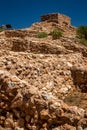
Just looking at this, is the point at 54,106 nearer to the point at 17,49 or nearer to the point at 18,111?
the point at 18,111

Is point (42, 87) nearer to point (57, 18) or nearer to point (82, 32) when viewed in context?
point (82, 32)

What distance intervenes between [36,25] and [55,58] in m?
17.6

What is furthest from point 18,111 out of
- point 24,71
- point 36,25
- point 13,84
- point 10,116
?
point 36,25

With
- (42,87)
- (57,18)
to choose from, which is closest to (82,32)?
(57,18)

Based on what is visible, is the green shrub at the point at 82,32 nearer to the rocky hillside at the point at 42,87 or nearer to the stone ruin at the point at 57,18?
the rocky hillside at the point at 42,87

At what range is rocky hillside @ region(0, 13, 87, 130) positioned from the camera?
7363 millimetres

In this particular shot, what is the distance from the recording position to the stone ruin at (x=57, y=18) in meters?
30.4

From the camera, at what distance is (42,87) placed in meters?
10.1

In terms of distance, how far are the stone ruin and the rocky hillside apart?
45.5ft

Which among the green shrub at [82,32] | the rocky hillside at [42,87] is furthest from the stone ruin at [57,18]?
the rocky hillside at [42,87]

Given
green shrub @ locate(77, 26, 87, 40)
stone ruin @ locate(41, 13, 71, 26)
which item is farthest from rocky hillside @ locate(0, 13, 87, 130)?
stone ruin @ locate(41, 13, 71, 26)

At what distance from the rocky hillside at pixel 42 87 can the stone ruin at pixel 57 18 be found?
13879 mm

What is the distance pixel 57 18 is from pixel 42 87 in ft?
69.4

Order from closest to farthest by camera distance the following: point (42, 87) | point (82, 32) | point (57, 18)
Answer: point (42, 87)
point (82, 32)
point (57, 18)
